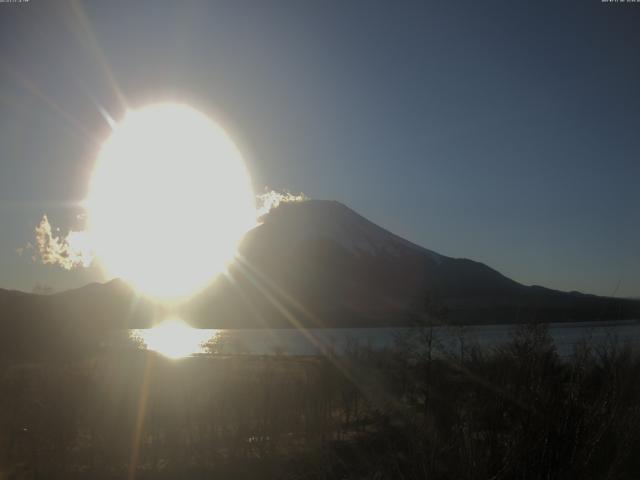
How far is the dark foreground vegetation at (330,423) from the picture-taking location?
14.5 ft

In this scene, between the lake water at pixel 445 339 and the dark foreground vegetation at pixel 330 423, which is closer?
the dark foreground vegetation at pixel 330 423

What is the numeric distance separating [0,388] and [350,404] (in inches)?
556

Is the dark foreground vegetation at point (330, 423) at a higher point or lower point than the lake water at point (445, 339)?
lower

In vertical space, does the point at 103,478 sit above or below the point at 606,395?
below

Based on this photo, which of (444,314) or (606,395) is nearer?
(606,395)

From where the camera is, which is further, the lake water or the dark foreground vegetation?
the lake water

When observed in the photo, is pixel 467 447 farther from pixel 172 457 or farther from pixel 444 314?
pixel 444 314

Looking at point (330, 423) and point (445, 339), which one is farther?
point (445, 339)

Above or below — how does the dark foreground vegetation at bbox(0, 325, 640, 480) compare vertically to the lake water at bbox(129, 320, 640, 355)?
below

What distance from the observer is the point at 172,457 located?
50.9ft

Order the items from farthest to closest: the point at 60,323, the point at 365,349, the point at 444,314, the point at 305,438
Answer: the point at 365,349, the point at 60,323, the point at 444,314, the point at 305,438

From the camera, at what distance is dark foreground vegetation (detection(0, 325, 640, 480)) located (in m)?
4.42

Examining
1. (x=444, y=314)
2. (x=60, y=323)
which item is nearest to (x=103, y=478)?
(x=444, y=314)

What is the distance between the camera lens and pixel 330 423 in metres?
21.6
